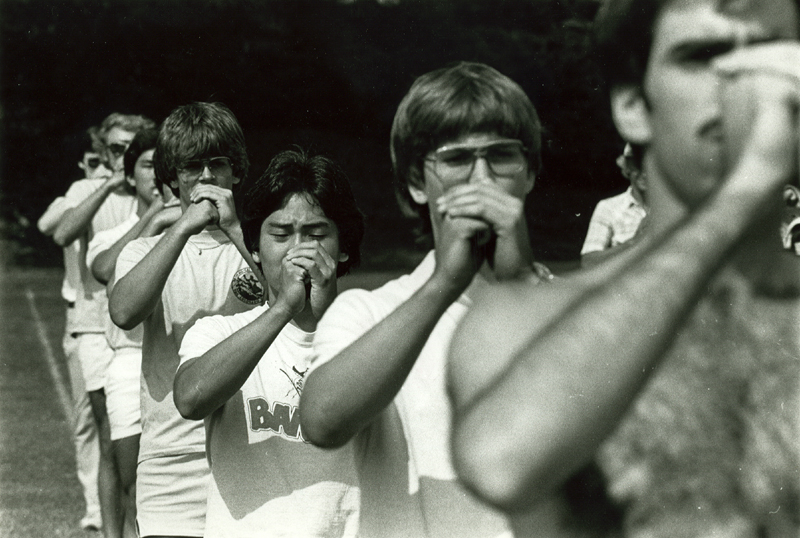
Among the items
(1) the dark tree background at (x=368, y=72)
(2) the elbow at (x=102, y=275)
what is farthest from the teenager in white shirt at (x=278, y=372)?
(2) the elbow at (x=102, y=275)

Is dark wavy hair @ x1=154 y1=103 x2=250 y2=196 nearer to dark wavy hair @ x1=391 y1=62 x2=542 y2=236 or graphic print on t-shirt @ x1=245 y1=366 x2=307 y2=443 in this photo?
graphic print on t-shirt @ x1=245 y1=366 x2=307 y2=443

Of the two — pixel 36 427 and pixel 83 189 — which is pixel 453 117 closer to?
pixel 83 189

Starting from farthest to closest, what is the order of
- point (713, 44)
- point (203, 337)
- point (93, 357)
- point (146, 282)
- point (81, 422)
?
point (81, 422)
point (93, 357)
point (146, 282)
point (203, 337)
point (713, 44)

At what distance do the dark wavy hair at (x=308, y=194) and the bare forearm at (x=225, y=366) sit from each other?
37 cm

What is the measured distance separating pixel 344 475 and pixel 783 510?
1118mm

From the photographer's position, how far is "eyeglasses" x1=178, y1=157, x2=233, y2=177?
3082 millimetres

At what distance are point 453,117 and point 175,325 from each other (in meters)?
1.80

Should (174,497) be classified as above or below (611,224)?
below

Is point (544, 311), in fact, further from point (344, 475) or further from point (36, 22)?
point (36, 22)

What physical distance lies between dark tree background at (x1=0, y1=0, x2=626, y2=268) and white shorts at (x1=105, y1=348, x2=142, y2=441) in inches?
33.3

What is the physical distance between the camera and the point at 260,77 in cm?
363

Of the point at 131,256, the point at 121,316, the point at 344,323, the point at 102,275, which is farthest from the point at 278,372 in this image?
the point at 102,275

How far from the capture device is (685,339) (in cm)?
121

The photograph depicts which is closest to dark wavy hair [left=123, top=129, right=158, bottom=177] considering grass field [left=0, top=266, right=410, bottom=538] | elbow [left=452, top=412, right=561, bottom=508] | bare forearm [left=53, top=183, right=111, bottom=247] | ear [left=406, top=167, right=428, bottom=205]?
bare forearm [left=53, top=183, right=111, bottom=247]
